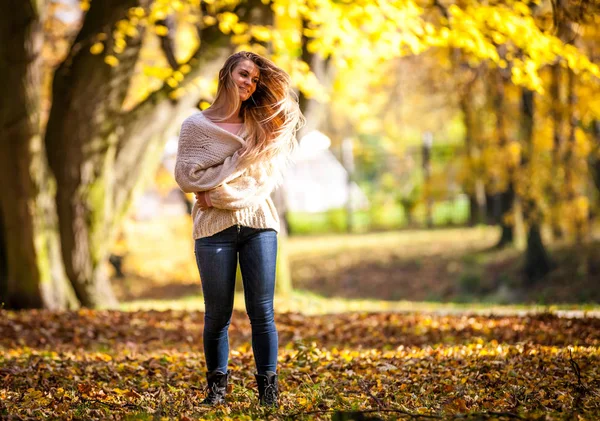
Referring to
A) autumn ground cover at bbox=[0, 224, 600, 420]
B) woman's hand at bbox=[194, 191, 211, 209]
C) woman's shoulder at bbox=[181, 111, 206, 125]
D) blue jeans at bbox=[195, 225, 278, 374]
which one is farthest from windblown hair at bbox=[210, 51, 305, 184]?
autumn ground cover at bbox=[0, 224, 600, 420]

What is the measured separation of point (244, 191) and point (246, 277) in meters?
0.47

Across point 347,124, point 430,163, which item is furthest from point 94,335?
point 347,124

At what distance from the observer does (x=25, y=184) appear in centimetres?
911

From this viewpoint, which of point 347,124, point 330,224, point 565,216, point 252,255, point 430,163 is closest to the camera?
point 252,255

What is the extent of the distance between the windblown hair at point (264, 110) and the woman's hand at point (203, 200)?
0.28 metres

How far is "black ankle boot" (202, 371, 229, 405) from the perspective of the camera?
441 centimetres

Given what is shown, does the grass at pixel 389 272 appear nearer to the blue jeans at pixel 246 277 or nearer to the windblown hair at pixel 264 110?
the blue jeans at pixel 246 277

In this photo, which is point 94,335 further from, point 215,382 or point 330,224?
point 330,224

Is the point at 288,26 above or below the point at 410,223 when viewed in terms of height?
above

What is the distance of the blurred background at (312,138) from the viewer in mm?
8742

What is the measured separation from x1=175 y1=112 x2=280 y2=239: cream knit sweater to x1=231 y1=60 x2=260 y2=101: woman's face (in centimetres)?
24

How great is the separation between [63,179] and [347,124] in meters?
21.6

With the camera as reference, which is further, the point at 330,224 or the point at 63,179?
the point at 330,224

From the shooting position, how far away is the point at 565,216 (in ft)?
43.7
